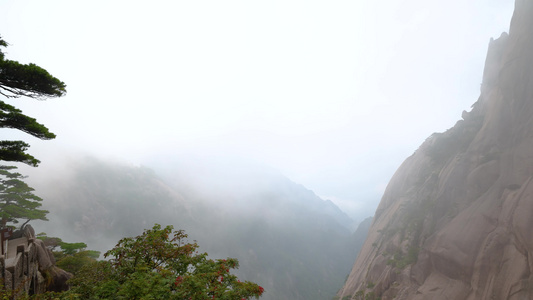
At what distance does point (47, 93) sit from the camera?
905 cm

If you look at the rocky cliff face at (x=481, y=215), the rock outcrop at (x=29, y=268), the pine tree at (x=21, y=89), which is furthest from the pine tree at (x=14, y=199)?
the rocky cliff face at (x=481, y=215)

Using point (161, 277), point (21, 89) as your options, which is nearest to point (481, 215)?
point (161, 277)

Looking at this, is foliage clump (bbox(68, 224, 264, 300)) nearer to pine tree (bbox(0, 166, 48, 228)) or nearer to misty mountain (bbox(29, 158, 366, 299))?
pine tree (bbox(0, 166, 48, 228))

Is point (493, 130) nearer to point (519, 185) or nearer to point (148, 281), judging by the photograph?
point (519, 185)

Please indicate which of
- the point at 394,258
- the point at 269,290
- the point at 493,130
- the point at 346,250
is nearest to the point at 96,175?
the point at 269,290

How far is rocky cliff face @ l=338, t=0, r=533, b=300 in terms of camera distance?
21641 millimetres

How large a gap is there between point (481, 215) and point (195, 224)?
144m

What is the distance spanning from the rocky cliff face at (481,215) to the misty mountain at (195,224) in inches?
4314

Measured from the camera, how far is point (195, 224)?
146 m

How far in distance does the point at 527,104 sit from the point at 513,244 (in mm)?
17320

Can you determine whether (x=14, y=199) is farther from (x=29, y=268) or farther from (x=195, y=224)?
(x=195, y=224)

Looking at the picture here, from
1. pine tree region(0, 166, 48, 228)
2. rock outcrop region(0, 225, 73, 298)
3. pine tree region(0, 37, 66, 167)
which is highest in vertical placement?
pine tree region(0, 37, 66, 167)

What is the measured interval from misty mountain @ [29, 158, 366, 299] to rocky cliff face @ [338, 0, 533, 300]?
110m

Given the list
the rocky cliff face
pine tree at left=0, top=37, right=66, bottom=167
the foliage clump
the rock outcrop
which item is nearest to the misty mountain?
the rock outcrop
